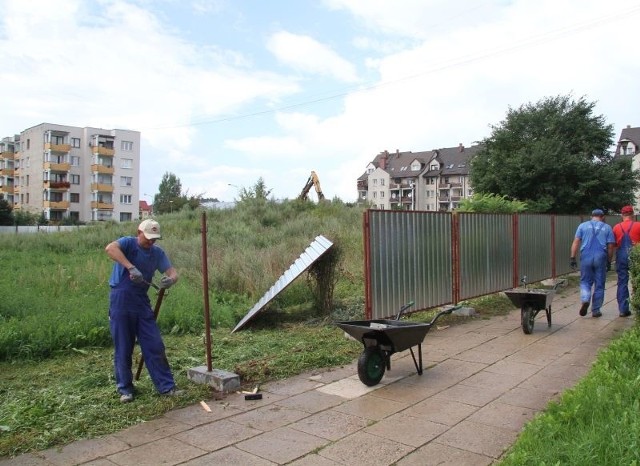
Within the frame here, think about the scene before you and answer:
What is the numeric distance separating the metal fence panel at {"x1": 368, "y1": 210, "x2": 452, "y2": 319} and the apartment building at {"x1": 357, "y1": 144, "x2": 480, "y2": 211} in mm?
84929

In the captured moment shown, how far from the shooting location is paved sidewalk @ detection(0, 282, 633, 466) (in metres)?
3.77

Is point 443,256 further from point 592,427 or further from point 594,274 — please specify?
point 592,427

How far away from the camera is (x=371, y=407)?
4793 millimetres

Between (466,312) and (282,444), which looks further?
(466,312)

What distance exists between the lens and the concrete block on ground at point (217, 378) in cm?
523

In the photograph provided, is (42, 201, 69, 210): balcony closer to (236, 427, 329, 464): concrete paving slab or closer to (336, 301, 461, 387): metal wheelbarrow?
(336, 301, 461, 387): metal wheelbarrow

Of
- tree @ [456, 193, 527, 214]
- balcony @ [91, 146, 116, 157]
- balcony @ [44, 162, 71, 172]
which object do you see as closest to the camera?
tree @ [456, 193, 527, 214]

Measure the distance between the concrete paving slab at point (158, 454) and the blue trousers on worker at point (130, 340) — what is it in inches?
46.6

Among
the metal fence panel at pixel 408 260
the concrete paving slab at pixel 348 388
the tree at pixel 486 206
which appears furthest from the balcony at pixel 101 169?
the concrete paving slab at pixel 348 388

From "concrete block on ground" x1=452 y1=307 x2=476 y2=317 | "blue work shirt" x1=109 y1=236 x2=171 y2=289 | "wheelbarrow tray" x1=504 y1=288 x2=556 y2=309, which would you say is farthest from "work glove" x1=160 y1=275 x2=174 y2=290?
"concrete block on ground" x1=452 y1=307 x2=476 y2=317

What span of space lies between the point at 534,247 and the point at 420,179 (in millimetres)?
90513

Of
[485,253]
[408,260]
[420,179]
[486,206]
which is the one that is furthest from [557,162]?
[420,179]

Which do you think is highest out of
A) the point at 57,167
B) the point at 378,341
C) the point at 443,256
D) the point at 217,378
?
the point at 57,167

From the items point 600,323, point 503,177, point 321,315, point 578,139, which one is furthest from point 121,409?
point 578,139
